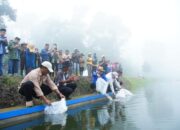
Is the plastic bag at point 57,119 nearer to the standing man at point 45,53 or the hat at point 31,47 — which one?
the hat at point 31,47

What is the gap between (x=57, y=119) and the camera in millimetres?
8141

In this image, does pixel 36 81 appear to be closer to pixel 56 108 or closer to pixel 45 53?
pixel 56 108

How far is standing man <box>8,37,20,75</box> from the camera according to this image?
488 inches

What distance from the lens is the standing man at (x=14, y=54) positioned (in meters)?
12.4

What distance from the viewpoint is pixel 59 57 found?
50.3 feet

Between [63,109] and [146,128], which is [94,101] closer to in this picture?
[63,109]

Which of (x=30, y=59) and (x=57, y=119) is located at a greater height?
(x=30, y=59)

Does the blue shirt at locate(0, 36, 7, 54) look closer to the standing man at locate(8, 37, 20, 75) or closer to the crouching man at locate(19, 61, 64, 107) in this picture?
the standing man at locate(8, 37, 20, 75)

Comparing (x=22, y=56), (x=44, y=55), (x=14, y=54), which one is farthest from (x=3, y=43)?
(x=44, y=55)

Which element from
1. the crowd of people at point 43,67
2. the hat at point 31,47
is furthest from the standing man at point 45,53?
the hat at point 31,47

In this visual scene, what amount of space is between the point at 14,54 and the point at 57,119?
522 centimetres

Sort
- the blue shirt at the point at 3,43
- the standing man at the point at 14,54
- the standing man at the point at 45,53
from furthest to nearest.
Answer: the standing man at the point at 45,53
the standing man at the point at 14,54
the blue shirt at the point at 3,43

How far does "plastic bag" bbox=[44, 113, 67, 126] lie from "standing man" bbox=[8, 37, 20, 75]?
14.5 feet

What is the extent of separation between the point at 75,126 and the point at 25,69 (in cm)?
711
